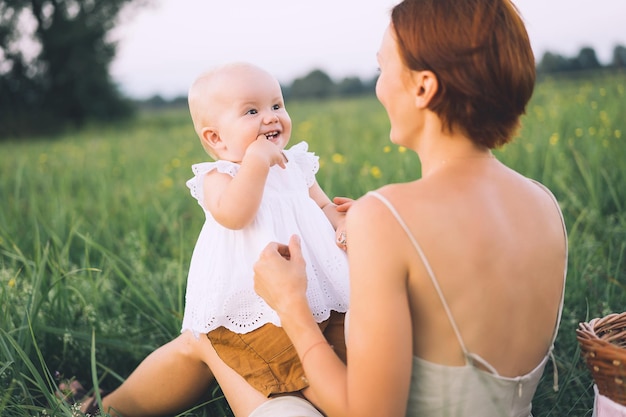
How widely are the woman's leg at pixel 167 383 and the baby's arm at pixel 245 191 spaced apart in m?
0.47

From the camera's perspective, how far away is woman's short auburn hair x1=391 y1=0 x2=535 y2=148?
1.28 m

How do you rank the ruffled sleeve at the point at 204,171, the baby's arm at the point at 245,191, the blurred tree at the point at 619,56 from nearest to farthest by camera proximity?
1. the baby's arm at the point at 245,191
2. the ruffled sleeve at the point at 204,171
3. the blurred tree at the point at 619,56

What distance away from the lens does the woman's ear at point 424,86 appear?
1.30 m

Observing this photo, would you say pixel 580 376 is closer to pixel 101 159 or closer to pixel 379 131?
pixel 379 131

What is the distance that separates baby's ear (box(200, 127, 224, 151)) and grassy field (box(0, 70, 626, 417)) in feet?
2.15

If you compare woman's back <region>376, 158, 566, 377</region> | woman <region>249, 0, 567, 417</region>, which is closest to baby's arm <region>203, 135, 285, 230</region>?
woman <region>249, 0, 567, 417</region>

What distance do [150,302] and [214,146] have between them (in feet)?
3.55

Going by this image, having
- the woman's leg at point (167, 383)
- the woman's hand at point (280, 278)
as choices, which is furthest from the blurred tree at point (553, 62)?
the woman's hand at point (280, 278)

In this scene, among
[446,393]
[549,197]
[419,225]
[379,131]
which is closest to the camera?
[419,225]

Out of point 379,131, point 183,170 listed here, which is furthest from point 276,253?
→ point 379,131

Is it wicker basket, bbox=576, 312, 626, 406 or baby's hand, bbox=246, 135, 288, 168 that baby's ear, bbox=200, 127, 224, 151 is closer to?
baby's hand, bbox=246, 135, 288, 168

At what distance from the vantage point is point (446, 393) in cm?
138

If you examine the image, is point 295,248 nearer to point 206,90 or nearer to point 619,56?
point 206,90

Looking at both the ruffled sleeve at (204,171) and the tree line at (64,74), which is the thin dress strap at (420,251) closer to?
the ruffled sleeve at (204,171)
